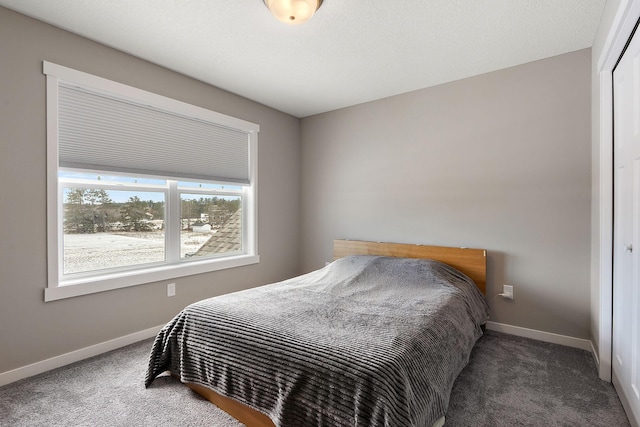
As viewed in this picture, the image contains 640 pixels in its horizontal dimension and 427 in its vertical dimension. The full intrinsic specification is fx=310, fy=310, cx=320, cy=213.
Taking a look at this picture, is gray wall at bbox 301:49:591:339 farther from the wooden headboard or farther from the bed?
the bed

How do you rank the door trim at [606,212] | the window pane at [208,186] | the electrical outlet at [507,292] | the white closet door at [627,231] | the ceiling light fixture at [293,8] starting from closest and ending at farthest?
the white closet door at [627,231]
the ceiling light fixture at [293,8]
the door trim at [606,212]
the electrical outlet at [507,292]
the window pane at [208,186]

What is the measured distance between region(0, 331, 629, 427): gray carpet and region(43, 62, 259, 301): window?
2.00 feet

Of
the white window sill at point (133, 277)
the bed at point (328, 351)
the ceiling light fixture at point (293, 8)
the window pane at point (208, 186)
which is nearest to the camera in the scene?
the bed at point (328, 351)

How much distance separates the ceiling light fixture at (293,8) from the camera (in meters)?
1.78

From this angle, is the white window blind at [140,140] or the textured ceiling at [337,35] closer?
the textured ceiling at [337,35]

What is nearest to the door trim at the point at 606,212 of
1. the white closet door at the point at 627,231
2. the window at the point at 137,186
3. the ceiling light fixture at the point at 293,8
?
the white closet door at the point at 627,231

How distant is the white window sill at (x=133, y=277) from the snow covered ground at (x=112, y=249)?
0.33 ft

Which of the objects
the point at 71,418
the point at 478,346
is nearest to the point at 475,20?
the point at 478,346

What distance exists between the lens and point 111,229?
258 cm

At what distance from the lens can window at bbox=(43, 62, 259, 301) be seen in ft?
7.36

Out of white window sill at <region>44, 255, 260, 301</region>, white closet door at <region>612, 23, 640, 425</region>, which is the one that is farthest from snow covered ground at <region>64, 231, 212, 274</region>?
white closet door at <region>612, 23, 640, 425</region>

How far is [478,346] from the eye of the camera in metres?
2.49

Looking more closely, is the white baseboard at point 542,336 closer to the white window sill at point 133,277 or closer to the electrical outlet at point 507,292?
the electrical outlet at point 507,292

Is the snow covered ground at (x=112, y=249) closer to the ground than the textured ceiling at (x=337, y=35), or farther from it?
closer to the ground
